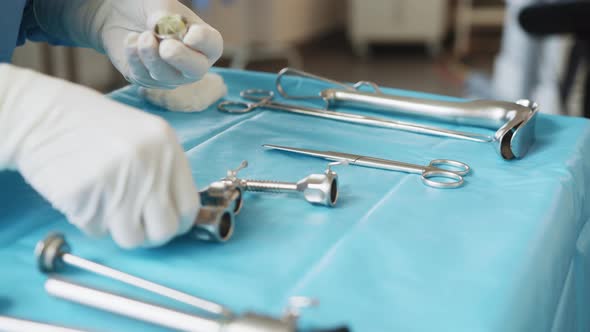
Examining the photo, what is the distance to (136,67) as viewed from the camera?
82 centimetres

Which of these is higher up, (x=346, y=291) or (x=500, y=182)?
(x=500, y=182)

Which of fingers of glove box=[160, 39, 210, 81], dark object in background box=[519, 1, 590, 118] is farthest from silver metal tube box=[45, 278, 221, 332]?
dark object in background box=[519, 1, 590, 118]

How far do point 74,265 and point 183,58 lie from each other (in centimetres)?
29

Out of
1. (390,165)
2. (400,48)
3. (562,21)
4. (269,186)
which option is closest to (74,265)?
(269,186)

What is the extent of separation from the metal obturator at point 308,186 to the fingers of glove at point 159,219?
11 cm

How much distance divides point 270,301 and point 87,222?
0.18m

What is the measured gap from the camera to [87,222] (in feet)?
1.82

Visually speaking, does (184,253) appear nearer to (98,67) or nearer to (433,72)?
(98,67)

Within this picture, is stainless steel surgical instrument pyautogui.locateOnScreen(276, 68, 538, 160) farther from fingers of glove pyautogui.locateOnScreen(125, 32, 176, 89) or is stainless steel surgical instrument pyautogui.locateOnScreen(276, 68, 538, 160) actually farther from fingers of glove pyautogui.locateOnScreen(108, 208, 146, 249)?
fingers of glove pyautogui.locateOnScreen(108, 208, 146, 249)

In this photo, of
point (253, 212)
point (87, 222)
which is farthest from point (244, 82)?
point (87, 222)

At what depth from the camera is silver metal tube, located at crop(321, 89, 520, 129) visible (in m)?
0.91

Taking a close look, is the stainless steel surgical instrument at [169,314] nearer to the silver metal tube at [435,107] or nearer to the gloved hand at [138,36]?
the gloved hand at [138,36]

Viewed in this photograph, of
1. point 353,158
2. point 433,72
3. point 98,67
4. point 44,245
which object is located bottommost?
point 44,245

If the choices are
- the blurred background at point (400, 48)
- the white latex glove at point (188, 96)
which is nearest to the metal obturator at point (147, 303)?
the white latex glove at point (188, 96)
